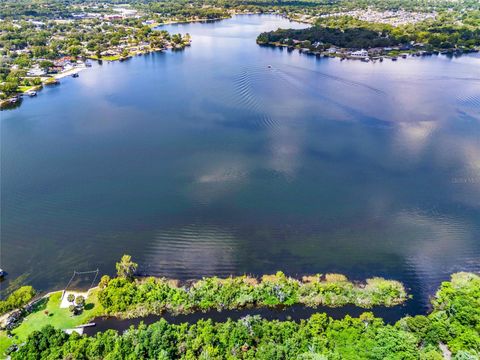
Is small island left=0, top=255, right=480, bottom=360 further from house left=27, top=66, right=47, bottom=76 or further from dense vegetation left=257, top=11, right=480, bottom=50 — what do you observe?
dense vegetation left=257, top=11, right=480, bottom=50

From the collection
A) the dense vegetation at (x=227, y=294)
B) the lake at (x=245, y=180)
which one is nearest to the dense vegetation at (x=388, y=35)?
the lake at (x=245, y=180)

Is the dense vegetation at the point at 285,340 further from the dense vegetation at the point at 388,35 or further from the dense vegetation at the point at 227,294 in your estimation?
the dense vegetation at the point at 388,35

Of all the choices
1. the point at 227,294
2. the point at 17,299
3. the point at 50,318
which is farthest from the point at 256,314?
the point at 17,299

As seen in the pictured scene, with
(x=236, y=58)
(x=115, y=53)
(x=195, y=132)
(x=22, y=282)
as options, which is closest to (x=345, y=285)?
(x=22, y=282)

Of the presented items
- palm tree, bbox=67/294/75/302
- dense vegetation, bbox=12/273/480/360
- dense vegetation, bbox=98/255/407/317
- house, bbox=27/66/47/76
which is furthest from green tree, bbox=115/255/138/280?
house, bbox=27/66/47/76

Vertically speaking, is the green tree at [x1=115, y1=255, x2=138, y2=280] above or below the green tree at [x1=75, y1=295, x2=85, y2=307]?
above
